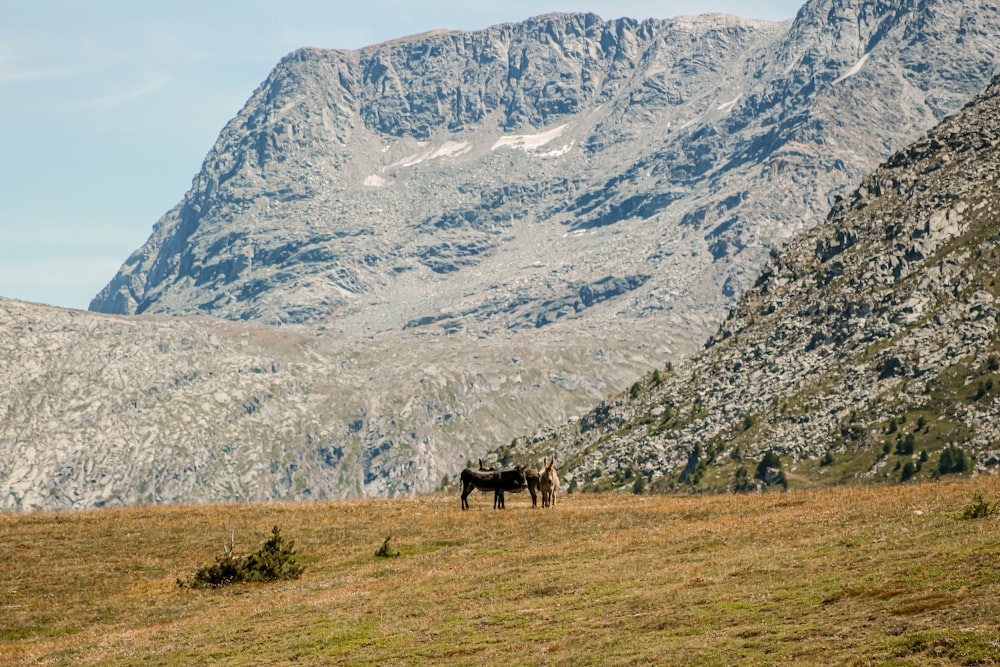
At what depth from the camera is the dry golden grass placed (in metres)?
27.7

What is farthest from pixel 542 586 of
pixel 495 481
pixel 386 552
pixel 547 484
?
pixel 495 481

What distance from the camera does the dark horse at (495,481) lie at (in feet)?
217

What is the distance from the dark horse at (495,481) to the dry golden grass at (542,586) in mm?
2142

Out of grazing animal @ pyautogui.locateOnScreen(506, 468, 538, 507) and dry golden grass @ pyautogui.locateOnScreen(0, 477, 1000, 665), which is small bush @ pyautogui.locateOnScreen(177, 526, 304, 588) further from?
grazing animal @ pyautogui.locateOnScreen(506, 468, 538, 507)

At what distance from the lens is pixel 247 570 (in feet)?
165

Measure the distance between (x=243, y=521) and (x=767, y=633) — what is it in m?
42.1

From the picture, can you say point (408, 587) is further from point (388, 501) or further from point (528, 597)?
point (388, 501)

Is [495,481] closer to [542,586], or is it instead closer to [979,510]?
[542,586]

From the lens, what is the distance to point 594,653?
28469 millimetres

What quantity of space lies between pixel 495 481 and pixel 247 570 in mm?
19723

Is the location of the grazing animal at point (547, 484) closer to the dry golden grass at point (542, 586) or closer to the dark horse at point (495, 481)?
the dry golden grass at point (542, 586)

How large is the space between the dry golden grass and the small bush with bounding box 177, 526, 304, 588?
2.69ft

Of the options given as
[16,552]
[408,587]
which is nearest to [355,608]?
[408,587]

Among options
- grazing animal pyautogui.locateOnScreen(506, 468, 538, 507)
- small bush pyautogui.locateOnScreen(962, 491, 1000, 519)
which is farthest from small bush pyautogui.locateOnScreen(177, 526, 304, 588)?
small bush pyautogui.locateOnScreen(962, 491, 1000, 519)
